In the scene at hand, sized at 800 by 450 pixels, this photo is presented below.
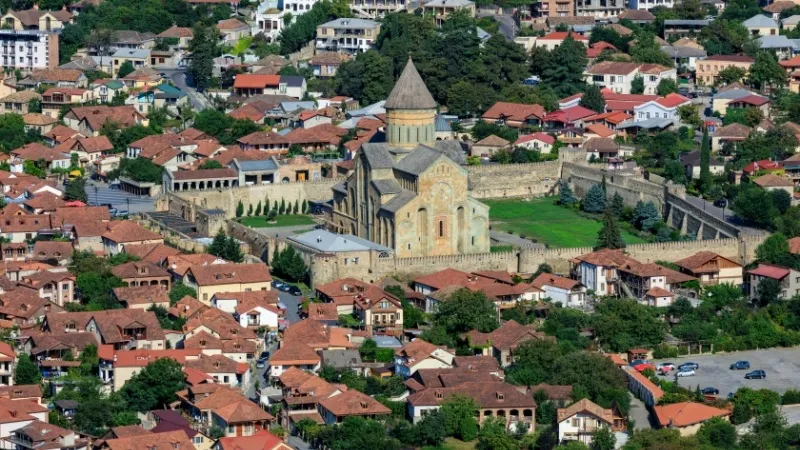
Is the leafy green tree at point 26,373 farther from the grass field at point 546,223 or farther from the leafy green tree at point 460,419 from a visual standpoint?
the grass field at point 546,223

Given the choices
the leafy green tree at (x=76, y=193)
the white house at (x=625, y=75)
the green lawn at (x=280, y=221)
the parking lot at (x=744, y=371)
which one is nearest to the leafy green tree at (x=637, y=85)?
the white house at (x=625, y=75)

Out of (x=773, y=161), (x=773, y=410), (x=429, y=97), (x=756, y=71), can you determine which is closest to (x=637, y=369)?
(x=773, y=410)

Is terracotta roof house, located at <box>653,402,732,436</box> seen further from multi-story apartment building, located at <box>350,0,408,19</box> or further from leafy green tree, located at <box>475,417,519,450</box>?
multi-story apartment building, located at <box>350,0,408,19</box>

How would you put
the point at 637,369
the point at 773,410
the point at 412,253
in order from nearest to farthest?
the point at 773,410, the point at 637,369, the point at 412,253

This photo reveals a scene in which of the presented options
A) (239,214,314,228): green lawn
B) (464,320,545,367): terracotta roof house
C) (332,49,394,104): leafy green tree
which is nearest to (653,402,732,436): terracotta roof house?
(464,320,545,367): terracotta roof house

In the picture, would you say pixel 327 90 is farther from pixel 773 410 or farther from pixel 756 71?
pixel 773 410

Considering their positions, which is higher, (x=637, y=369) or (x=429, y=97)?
(x=429, y=97)

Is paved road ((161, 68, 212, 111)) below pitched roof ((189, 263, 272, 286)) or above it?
above
